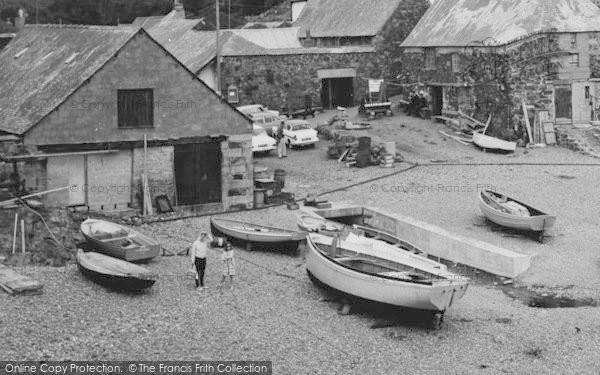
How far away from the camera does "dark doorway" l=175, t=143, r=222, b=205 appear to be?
103ft

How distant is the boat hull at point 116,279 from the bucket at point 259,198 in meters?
10.4

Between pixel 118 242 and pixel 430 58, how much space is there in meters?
28.8

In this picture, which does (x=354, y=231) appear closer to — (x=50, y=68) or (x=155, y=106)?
(x=155, y=106)

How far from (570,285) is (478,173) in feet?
43.2

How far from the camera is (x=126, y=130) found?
30359mm

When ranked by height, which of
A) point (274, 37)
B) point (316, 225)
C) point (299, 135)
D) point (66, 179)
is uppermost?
point (274, 37)

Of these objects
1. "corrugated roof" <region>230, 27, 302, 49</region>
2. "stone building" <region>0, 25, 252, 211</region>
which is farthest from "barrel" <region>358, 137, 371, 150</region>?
→ "corrugated roof" <region>230, 27, 302, 49</region>

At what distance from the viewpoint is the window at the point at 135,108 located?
30.2 m

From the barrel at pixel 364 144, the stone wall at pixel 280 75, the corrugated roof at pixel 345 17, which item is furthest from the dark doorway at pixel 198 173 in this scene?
the corrugated roof at pixel 345 17

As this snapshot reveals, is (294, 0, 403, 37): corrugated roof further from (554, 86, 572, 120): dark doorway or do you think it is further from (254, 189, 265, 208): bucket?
(254, 189, 265, 208): bucket

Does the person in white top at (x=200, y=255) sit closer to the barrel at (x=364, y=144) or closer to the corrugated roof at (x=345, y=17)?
the barrel at (x=364, y=144)

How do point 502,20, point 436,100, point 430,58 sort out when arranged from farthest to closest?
point 436,100
point 430,58
point 502,20

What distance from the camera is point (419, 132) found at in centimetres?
4622

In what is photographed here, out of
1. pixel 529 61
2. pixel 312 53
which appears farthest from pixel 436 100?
pixel 529 61
